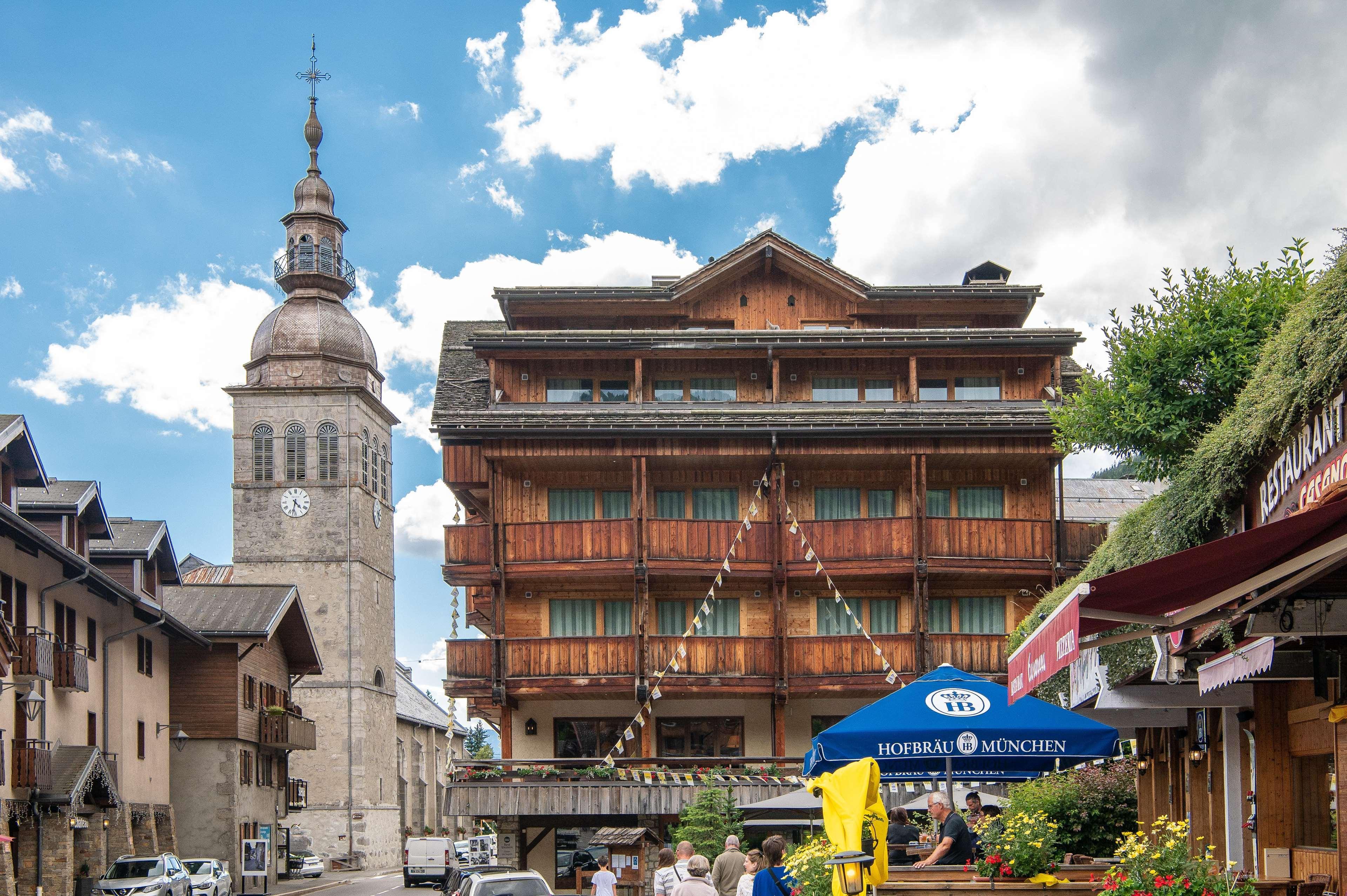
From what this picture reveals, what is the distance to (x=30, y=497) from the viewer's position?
116 ft

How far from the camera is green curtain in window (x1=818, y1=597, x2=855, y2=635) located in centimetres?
3556

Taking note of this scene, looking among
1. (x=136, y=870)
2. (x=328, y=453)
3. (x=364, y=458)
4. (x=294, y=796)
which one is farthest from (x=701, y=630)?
(x=364, y=458)

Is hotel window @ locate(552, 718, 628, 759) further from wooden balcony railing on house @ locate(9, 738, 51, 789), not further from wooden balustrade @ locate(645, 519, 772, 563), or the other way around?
wooden balcony railing on house @ locate(9, 738, 51, 789)

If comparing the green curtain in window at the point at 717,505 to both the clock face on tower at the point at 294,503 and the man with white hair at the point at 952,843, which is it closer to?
the man with white hair at the point at 952,843

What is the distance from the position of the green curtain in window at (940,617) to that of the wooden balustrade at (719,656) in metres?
4.12

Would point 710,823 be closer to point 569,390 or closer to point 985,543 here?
point 985,543

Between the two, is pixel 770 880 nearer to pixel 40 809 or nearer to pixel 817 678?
pixel 817 678

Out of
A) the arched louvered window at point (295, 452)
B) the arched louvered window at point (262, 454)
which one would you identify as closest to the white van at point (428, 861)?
the arched louvered window at point (295, 452)

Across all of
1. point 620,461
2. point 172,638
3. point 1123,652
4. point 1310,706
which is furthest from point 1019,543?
point 172,638

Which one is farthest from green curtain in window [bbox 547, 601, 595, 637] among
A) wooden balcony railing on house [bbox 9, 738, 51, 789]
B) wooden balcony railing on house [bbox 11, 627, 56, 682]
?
wooden balcony railing on house [bbox 9, 738, 51, 789]

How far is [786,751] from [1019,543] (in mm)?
7200

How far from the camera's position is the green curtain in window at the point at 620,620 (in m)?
35.3

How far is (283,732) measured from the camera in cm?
4831

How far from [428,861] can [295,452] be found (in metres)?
32.0
